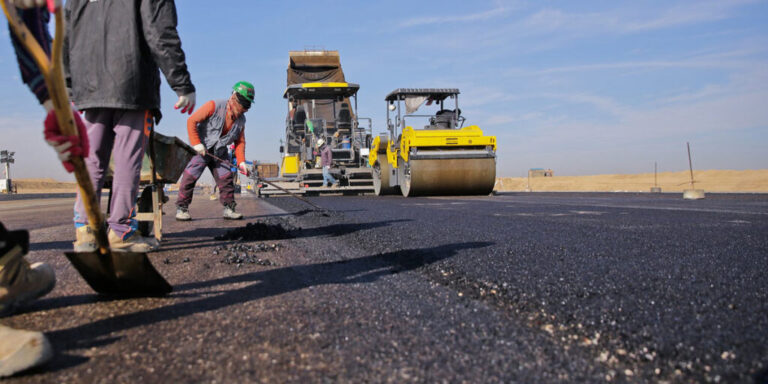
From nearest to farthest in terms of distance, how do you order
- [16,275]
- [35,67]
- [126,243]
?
[35,67], [16,275], [126,243]

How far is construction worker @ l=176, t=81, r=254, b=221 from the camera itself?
5.48m

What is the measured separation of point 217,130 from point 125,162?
128 inches

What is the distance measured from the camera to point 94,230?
1.66m

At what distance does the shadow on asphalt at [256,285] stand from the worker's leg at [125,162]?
560mm

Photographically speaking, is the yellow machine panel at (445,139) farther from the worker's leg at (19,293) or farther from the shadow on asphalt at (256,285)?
the worker's leg at (19,293)

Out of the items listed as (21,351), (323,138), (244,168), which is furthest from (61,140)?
(323,138)

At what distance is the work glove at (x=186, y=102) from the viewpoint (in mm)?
2670

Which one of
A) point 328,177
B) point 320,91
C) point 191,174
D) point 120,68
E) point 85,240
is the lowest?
point 85,240

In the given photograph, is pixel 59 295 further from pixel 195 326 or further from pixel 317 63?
pixel 317 63

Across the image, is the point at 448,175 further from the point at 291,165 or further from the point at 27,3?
the point at 27,3

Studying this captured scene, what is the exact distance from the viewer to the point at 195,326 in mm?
1646

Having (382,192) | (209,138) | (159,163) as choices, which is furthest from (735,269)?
(382,192)

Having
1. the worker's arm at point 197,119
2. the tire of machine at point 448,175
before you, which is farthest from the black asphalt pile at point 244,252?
the tire of machine at point 448,175

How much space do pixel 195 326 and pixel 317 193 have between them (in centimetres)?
1458
